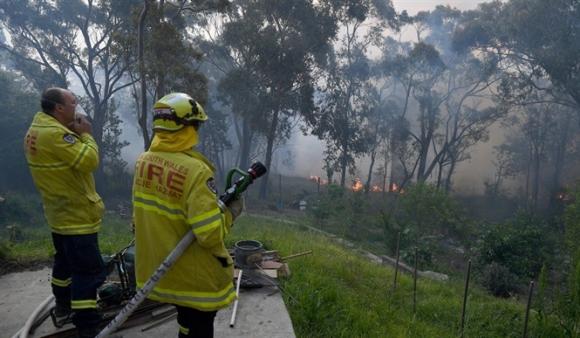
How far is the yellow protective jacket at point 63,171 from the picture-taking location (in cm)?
290

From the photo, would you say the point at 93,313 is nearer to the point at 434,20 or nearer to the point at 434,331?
the point at 434,331

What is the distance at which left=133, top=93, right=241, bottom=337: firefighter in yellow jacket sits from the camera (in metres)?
2.21

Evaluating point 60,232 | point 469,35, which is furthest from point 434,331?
point 469,35

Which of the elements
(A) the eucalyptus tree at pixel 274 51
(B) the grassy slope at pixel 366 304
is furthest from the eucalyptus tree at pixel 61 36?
(B) the grassy slope at pixel 366 304

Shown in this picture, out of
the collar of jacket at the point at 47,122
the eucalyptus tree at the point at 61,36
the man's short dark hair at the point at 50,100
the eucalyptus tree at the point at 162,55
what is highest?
the eucalyptus tree at the point at 61,36

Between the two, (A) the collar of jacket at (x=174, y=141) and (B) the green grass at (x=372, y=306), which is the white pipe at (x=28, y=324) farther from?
(B) the green grass at (x=372, y=306)

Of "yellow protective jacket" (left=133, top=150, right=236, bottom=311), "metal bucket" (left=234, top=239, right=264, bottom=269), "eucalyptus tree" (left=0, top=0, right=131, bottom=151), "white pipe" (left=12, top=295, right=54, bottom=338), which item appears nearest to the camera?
"yellow protective jacket" (left=133, top=150, right=236, bottom=311)

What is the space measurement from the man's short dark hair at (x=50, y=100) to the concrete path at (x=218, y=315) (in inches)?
69.6

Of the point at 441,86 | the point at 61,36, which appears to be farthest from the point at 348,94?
the point at 61,36

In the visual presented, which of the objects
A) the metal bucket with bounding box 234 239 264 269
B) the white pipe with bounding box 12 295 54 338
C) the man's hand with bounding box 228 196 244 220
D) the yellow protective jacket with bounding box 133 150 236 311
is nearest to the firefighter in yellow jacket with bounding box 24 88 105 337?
the white pipe with bounding box 12 295 54 338

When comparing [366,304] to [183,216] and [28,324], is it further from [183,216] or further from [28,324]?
[28,324]

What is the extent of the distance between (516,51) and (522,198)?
47.0ft

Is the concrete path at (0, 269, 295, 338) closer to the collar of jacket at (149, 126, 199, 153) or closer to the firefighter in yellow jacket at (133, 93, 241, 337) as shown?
the firefighter in yellow jacket at (133, 93, 241, 337)

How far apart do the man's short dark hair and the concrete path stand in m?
1.77
